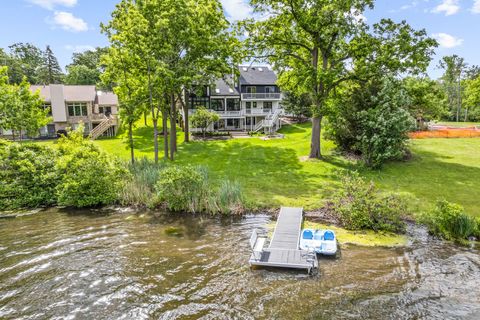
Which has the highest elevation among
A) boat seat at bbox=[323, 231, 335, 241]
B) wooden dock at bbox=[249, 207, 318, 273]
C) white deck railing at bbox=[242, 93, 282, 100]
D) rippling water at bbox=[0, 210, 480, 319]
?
white deck railing at bbox=[242, 93, 282, 100]

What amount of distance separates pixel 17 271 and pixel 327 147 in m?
24.5

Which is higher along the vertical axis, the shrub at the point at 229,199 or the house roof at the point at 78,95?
the house roof at the point at 78,95

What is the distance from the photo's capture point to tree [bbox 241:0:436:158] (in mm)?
21688

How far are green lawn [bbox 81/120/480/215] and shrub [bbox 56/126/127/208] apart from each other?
3.93m

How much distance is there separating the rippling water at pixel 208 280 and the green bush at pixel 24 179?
4.16m

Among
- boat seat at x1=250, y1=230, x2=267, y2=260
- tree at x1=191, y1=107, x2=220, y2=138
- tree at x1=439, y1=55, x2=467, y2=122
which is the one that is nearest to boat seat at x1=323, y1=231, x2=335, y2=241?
boat seat at x1=250, y1=230, x2=267, y2=260

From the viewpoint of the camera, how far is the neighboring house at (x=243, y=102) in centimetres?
4488

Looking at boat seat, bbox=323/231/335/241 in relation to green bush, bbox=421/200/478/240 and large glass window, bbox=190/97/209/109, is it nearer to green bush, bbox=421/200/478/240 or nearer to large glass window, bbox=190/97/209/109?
green bush, bbox=421/200/478/240

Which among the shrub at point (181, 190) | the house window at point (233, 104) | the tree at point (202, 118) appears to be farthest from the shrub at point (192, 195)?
the house window at point (233, 104)

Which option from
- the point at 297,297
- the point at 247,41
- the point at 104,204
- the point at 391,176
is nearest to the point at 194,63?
the point at 247,41

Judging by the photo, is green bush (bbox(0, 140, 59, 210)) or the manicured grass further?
green bush (bbox(0, 140, 59, 210))

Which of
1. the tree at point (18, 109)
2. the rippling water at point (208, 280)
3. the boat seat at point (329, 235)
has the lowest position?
the rippling water at point (208, 280)

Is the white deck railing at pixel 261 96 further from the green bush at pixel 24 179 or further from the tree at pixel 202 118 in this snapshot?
the green bush at pixel 24 179

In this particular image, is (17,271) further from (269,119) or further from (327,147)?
(269,119)
